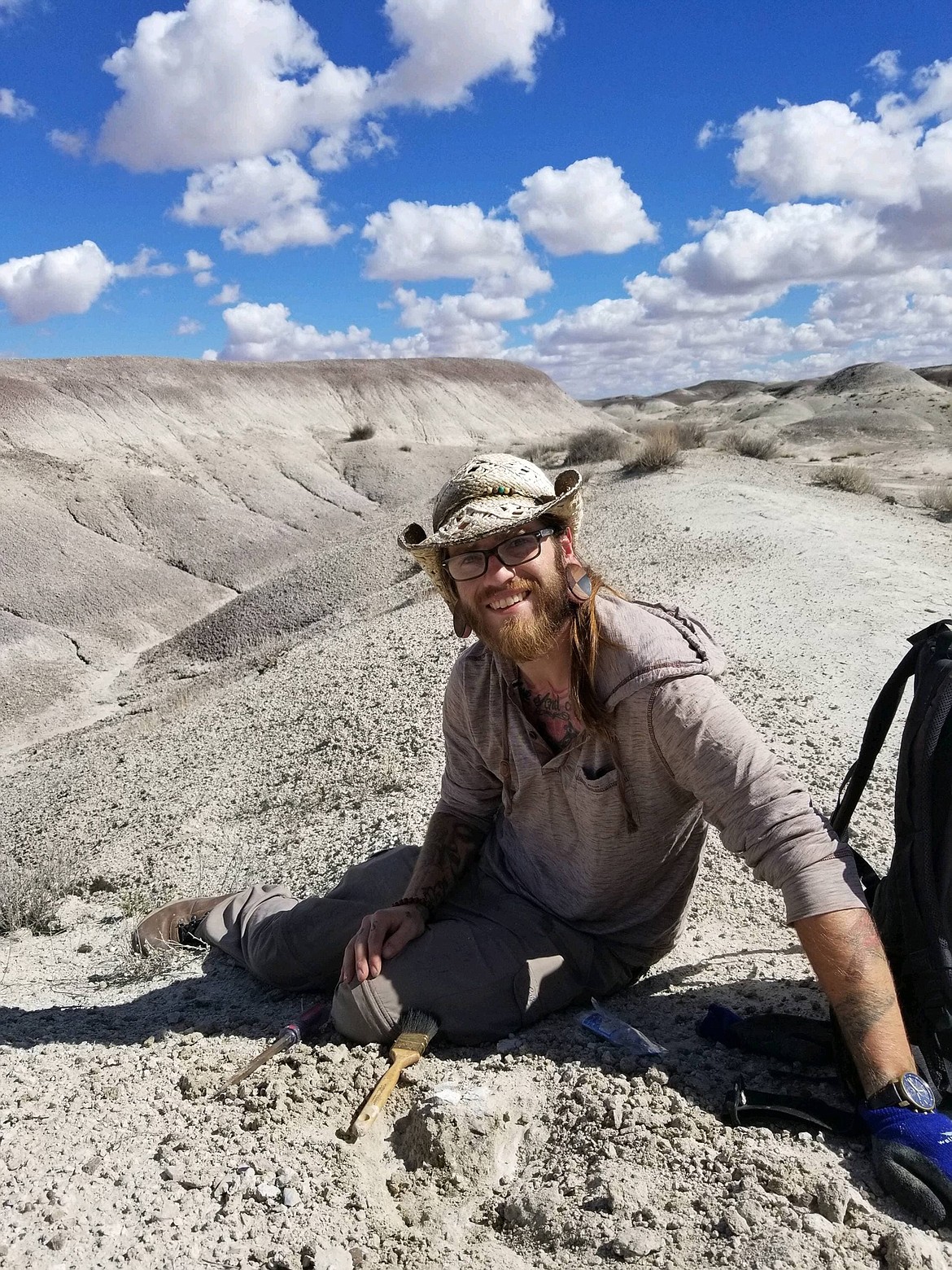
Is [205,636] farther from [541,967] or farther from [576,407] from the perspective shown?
[576,407]

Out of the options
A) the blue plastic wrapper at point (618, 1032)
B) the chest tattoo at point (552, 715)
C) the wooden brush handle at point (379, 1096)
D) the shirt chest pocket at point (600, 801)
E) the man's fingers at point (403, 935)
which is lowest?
the blue plastic wrapper at point (618, 1032)

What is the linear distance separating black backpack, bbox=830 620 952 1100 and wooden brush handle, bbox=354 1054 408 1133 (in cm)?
102

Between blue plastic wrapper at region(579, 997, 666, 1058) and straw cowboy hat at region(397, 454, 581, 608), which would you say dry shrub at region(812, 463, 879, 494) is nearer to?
straw cowboy hat at region(397, 454, 581, 608)

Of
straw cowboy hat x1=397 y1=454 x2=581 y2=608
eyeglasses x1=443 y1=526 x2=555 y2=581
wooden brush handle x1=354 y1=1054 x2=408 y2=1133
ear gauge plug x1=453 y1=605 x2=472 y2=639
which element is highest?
straw cowboy hat x1=397 y1=454 x2=581 y2=608

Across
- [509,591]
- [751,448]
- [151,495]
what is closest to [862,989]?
[509,591]

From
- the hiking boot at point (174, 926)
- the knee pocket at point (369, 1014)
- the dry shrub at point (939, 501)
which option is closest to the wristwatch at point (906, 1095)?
the knee pocket at point (369, 1014)

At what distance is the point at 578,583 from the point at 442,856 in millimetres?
954

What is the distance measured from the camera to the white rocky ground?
5.73ft

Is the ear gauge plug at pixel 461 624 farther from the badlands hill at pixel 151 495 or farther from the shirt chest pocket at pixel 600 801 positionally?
the badlands hill at pixel 151 495

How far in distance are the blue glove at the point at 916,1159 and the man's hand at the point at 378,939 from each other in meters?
1.21

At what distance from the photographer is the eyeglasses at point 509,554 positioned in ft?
7.19

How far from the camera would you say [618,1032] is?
7.51ft

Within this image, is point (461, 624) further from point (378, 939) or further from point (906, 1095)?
point (906, 1095)

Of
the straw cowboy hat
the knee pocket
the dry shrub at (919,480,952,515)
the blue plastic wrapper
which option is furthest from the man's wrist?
the dry shrub at (919,480,952,515)
